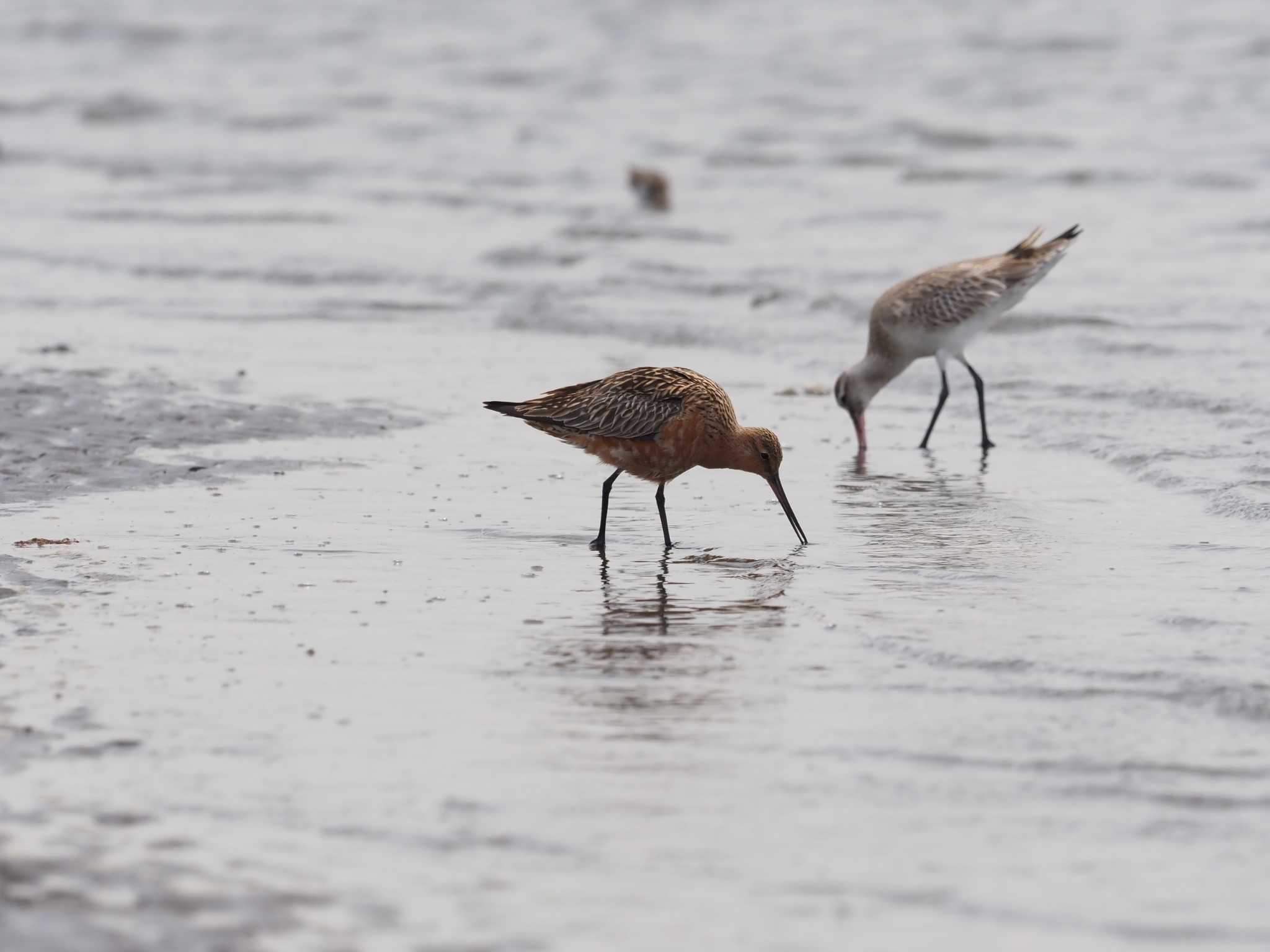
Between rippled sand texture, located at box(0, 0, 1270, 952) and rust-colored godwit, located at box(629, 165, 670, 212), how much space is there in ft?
1.21

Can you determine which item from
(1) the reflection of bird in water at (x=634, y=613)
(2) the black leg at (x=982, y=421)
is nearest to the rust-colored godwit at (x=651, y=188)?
(2) the black leg at (x=982, y=421)

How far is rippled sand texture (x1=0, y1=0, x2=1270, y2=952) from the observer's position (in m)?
4.09

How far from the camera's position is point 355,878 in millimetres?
4094

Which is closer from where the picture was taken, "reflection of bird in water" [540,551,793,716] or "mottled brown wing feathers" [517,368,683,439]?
"reflection of bird in water" [540,551,793,716]

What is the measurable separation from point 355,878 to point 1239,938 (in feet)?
5.80

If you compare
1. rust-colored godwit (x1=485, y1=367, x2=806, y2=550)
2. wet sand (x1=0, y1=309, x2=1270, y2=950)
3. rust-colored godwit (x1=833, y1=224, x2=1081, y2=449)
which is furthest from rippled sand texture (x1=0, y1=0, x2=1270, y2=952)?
rust-colored godwit (x1=833, y1=224, x2=1081, y2=449)

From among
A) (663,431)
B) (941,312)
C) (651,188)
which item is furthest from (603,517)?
(651,188)

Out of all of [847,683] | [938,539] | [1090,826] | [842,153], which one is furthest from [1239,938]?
[842,153]

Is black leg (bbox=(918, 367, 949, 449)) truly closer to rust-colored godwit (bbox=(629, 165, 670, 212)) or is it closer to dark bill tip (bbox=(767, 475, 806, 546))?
dark bill tip (bbox=(767, 475, 806, 546))

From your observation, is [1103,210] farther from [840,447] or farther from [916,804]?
[916,804]

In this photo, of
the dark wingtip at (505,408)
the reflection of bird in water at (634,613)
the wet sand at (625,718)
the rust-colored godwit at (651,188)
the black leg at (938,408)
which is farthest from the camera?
the rust-colored godwit at (651,188)

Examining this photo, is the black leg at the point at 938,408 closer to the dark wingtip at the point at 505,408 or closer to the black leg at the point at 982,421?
the black leg at the point at 982,421

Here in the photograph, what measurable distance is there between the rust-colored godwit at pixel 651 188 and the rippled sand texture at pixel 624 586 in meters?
0.37

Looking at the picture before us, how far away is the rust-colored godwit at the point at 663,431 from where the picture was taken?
24.4 feet
